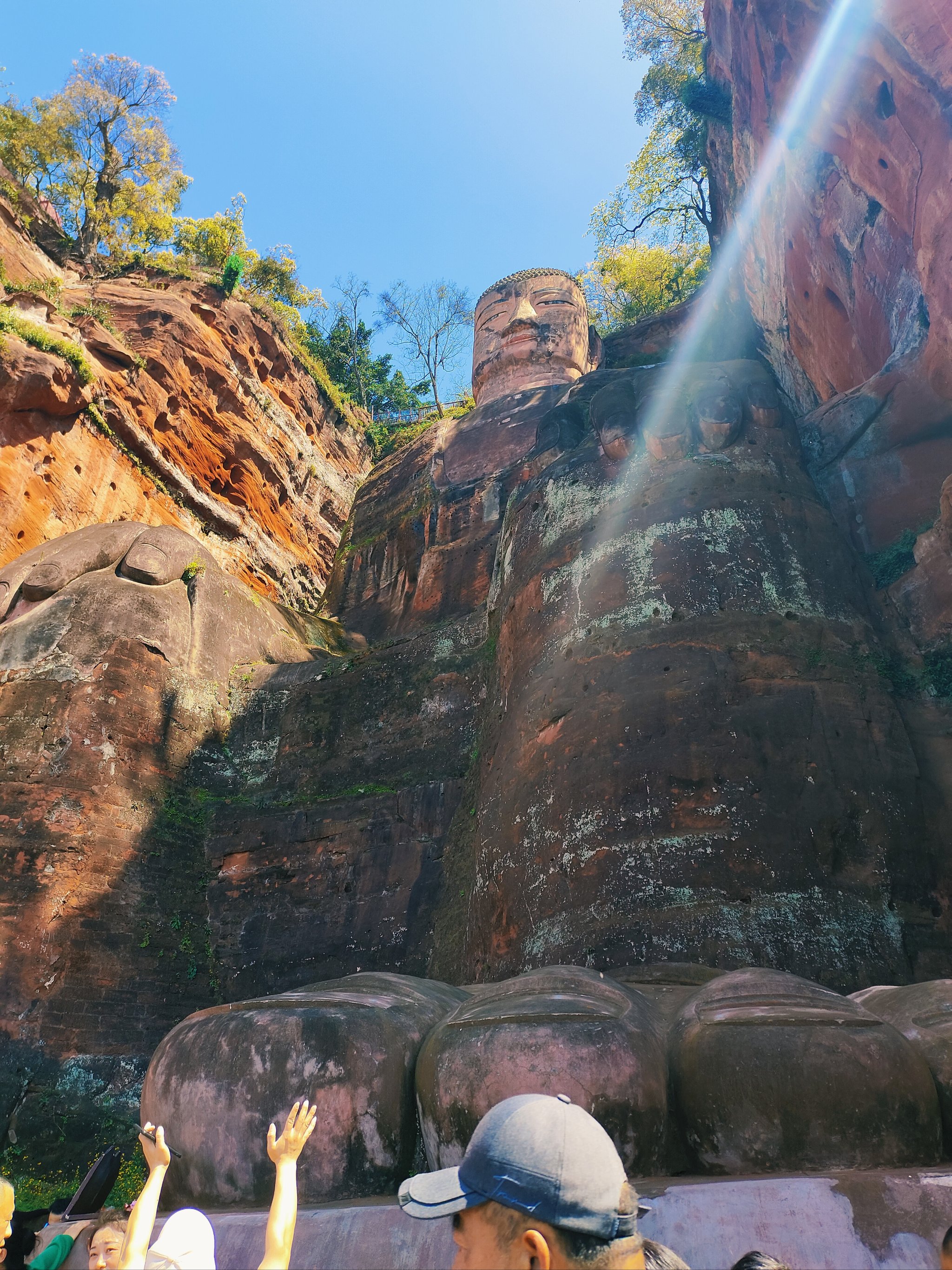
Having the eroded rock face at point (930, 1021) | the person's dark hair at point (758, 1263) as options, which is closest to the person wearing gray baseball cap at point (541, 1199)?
the person's dark hair at point (758, 1263)

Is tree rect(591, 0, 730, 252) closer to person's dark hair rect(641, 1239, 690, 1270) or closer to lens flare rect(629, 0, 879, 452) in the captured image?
lens flare rect(629, 0, 879, 452)

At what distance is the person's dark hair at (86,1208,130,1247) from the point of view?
3164mm

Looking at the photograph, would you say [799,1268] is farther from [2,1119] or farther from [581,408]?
[581,408]

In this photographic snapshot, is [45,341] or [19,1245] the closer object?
[19,1245]

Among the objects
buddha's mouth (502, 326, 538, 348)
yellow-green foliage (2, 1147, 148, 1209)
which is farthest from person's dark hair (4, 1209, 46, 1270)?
buddha's mouth (502, 326, 538, 348)

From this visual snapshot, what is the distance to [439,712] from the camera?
12.0 meters

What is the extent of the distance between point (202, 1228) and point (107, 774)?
27.5 feet

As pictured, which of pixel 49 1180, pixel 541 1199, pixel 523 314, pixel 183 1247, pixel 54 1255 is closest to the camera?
pixel 541 1199

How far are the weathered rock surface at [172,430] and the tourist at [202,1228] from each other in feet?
42.6

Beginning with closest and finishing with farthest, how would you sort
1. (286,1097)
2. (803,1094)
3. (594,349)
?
(803,1094) < (286,1097) < (594,349)

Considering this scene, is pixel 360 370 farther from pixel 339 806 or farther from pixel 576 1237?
pixel 576 1237

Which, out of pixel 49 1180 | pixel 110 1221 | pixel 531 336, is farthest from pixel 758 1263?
pixel 531 336

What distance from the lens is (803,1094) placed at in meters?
3.79

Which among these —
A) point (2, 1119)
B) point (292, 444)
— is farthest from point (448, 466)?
point (2, 1119)
